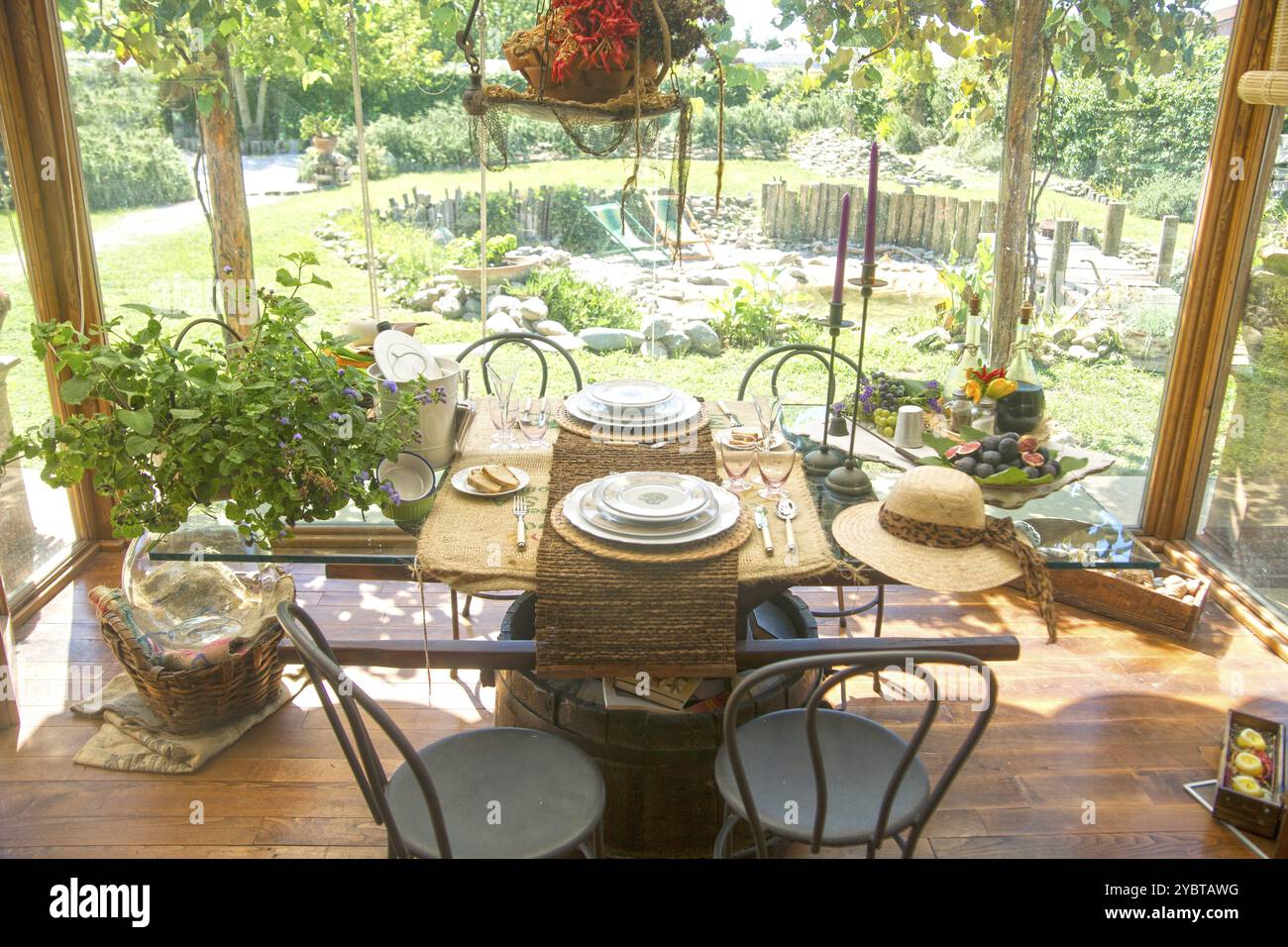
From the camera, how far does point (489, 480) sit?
2.29 meters

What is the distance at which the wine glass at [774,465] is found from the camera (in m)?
2.31

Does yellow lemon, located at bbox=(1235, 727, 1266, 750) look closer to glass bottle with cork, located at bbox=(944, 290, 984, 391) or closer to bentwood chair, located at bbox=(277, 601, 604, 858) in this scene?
glass bottle with cork, located at bbox=(944, 290, 984, 391)

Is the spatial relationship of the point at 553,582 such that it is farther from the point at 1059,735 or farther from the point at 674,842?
the point at 1059,735

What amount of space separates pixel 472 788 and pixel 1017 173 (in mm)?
2998

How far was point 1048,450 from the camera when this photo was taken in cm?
241

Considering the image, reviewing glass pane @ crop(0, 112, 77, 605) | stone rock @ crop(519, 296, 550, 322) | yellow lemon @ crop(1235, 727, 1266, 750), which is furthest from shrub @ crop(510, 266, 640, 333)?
yellow lemon @ crop(1235, 727, 1266, 750)

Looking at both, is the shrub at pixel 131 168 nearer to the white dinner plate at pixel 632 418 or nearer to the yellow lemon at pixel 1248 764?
the white dinner plate at pixel 632 418

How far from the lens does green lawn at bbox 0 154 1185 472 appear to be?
3.62 m

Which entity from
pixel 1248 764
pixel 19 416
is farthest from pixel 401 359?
pixel 1248 764

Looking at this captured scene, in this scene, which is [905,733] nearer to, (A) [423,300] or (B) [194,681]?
(B) [194,681]

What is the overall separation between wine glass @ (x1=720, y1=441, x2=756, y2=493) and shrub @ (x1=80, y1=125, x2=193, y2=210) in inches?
97.5

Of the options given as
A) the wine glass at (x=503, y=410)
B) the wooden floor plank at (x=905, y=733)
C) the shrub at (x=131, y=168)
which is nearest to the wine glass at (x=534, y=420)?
the wine glass at (x=503, y=410)

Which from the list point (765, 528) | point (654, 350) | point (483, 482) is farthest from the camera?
point (654, 350)

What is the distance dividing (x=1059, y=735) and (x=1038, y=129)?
2186mm
